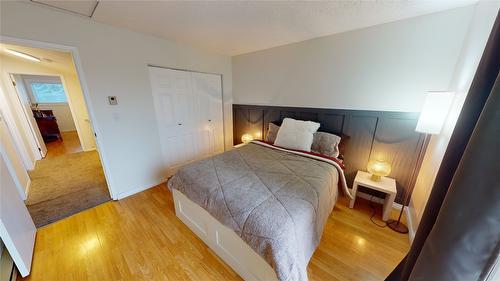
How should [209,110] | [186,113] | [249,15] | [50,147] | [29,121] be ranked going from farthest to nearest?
[50,147] → [29,121] → [209,110] → [186,113] → [249,15]

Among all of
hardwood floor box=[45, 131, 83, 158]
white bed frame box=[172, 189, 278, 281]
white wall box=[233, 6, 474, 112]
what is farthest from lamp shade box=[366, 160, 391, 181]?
hardwood floor box=[45, 131, 83, 158]

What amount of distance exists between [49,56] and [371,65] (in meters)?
4.74

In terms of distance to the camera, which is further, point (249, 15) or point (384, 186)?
point (384, 186)

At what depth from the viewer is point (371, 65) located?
2.01 meters

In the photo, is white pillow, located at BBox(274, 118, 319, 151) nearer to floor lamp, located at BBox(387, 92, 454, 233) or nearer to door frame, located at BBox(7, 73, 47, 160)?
floor lamp, located at BBox(387, 92, 454, 233)

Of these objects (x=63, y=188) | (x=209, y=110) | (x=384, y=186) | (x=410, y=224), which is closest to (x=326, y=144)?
(x=384, y=186)

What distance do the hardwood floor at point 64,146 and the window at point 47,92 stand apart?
166 centimetres

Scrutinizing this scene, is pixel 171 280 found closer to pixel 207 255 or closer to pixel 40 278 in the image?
pixel 207 255

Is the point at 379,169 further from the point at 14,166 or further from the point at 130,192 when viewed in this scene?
the point at 14,166

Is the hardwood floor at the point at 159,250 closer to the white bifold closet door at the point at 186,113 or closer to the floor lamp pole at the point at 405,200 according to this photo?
the floor lamp pole at the point at 405,200

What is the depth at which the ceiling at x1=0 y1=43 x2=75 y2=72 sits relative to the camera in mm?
2404

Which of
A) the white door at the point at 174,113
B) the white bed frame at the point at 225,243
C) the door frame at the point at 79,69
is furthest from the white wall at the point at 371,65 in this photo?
the door frame at the point at 79,69

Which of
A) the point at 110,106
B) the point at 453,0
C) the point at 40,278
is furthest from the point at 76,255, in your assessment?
the point at 453,0

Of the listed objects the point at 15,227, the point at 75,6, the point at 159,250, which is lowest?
the point at 159,250
